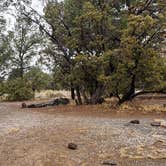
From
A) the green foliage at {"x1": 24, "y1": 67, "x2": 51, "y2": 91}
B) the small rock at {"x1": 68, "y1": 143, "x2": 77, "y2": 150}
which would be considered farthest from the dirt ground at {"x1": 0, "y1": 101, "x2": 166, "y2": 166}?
the green foliage at {"x1": 24, "y1": 67, "x2": 51, "y2": 91}

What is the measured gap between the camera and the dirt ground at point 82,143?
31.2 ft

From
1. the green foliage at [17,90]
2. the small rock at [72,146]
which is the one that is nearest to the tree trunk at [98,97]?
the small rock at [72,146]

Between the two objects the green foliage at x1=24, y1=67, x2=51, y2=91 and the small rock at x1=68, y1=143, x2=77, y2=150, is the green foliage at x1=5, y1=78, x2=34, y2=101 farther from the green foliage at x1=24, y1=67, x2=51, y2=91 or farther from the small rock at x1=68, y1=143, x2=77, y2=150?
the small rock at x1=68, y1=143, x2=77, y2=150

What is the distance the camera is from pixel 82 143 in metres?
10.9

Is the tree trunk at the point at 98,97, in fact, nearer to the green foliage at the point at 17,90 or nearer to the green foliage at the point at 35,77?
the green foliage at the point at 17,90

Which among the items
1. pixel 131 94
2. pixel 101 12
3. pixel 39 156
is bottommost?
pixel 39 156

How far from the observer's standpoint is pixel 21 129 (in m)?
13.0

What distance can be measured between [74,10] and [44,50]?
10.6 feet

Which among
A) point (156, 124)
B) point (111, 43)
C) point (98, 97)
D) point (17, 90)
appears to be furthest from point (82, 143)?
point (17, 90)

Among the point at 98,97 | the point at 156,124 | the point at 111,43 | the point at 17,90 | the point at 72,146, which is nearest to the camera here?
the point at 72,146

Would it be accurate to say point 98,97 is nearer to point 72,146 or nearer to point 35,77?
point 72,146

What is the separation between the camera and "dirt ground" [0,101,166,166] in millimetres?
9508

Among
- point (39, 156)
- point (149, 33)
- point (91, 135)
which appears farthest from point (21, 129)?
point (149, 33)

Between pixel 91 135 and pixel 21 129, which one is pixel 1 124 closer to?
pixel 21 129
